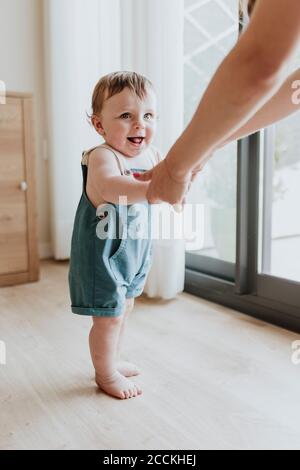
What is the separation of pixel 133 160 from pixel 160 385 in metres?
0.52

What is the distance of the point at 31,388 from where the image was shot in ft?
3.41

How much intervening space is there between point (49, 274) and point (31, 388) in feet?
3.65

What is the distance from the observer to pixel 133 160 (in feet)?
3.32

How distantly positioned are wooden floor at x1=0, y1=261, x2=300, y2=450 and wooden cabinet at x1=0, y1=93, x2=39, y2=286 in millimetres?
370

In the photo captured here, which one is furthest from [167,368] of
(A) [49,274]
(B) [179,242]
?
(A) [49,274]

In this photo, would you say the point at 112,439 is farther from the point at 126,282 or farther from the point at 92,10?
the point at 92,10

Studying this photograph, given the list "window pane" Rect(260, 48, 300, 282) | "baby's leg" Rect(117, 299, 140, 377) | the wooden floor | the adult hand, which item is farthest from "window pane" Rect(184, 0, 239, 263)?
the adult hand

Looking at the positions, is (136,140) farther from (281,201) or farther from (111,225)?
(281,201)

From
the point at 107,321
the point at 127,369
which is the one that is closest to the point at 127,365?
the point at 127,369

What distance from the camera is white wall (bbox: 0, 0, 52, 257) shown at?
7.56 ft

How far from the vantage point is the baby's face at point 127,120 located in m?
0.94

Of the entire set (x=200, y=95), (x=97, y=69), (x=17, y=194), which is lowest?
(x=17, y=194)

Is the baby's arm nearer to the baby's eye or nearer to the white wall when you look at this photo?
the baby's eye

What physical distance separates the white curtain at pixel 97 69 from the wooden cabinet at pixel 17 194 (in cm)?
38
